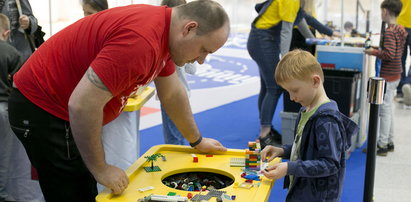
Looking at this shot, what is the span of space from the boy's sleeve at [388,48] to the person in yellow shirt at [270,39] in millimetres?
801

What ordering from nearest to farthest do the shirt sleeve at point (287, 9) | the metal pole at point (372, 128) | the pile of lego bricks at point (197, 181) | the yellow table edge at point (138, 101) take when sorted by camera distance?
1. the pile of lego bricks at point (197, 181)
2. the metal pole at point (372, 128)
3. the yellow table edge at point (138, 101)
4. the shirt sleeve at point (287, 9)

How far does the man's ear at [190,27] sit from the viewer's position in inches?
71.8

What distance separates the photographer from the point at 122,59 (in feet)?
5.58

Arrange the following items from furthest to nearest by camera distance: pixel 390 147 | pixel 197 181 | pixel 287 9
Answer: pixel 390 147, pixel 287 9, pixel 197 181

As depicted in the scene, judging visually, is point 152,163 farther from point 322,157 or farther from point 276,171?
point 322,157

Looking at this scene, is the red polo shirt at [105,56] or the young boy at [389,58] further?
the young boy at [389,58]

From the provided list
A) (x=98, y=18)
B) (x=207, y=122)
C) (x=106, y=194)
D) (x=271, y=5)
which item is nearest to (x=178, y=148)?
(x=106, y=194)

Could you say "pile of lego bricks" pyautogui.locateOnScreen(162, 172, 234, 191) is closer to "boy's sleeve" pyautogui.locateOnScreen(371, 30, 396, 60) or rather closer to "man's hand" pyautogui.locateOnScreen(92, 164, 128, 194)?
"man's hand" pyautogui.locateOnScreen(92, 164, 128, 194)

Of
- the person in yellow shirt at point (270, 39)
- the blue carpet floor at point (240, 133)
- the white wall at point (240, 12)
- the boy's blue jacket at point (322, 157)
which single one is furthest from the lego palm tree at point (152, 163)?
the white wall at point (240, 12)

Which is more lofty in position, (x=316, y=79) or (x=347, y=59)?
(x=316, y=79)

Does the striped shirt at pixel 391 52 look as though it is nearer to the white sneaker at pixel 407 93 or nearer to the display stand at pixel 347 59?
the display stand at pixel 347 59

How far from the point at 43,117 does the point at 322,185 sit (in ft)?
3.83

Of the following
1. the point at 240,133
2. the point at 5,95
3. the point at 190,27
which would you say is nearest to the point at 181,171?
the point at 190,27

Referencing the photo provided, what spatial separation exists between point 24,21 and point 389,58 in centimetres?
301
